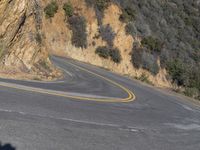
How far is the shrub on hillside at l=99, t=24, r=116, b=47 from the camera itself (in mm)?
45375

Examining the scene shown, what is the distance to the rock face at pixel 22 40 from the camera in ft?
65.3

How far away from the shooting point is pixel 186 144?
11.4 m

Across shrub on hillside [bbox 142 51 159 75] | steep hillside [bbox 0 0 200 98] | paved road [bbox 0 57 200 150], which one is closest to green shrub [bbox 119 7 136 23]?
steep hillside [bbox 0 0 200 98]

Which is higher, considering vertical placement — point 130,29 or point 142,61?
point 130,29

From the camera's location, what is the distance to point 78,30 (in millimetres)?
44062

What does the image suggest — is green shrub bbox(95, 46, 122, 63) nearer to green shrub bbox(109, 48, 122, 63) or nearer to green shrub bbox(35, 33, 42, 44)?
green shrub bbox(109, 48, 122, 63)

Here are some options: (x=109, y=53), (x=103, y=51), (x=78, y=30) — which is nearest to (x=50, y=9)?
(x=78, y=30)

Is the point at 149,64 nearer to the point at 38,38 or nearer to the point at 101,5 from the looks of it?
the point at 101,5

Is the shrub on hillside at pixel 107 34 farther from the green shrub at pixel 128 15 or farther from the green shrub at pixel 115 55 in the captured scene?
the green shrub at pixel 128 15

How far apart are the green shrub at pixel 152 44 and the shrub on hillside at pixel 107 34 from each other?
3962 mm

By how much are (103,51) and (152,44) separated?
671 centimetres

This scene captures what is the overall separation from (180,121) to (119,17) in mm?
33244

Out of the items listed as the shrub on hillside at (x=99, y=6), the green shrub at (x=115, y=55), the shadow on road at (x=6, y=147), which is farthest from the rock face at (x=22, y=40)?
the shrub on hillside at (x=99, y=6)

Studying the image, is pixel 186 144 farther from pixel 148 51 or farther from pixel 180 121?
pixel 148 51
